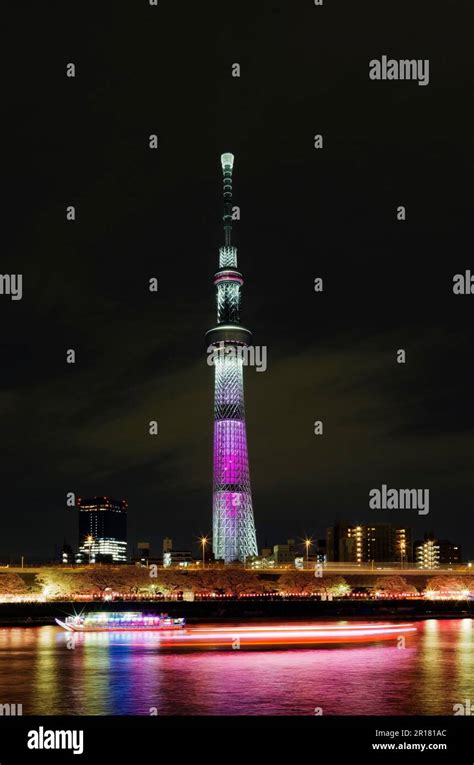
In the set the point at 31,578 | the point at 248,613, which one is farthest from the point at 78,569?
the point at 248,613

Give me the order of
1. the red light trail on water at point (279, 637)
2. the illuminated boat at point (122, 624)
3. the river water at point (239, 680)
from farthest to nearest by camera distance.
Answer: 1. the illuminated boat at point (122, 624)
2. the red light trail on water at point (279, 637)
3. the river water at point (239, 680)

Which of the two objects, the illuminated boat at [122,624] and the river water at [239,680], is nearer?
the river water at [239,680]

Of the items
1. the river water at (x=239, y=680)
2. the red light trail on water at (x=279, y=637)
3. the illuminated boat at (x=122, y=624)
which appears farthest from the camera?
the illuminated boat at (x=122, y=624)

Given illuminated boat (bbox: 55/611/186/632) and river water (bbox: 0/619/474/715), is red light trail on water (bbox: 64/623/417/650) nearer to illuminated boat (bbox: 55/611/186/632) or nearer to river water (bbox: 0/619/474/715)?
river water (bbox: 0/619/474/715)

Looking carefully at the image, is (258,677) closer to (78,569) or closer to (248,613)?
(248,613)

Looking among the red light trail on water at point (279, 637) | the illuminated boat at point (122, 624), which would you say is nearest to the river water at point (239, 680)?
the red light trail on water at point (279, 637)

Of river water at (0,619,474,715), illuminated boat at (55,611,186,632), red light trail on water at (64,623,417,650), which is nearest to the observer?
river water at (0,619,474,715)

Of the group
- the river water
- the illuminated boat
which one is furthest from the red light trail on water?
the illuminated boat

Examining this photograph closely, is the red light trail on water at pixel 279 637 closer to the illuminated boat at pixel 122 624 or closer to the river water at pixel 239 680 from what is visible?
the river water at pixel 239 680
